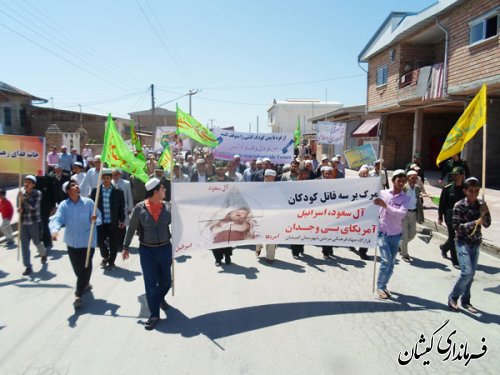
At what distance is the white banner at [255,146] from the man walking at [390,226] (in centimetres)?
663

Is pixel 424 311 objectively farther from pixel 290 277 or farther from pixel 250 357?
pixel 250 357

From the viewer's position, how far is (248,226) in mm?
5535

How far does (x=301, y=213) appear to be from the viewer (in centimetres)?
560

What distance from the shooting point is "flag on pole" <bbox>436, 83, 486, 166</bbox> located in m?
5.49

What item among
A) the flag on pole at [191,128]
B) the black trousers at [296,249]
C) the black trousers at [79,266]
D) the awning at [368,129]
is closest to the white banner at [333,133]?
the flag on pole at [191,128]

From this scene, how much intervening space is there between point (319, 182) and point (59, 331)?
3.80 m

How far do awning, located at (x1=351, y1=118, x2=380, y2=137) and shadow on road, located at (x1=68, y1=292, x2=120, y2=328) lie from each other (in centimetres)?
2247

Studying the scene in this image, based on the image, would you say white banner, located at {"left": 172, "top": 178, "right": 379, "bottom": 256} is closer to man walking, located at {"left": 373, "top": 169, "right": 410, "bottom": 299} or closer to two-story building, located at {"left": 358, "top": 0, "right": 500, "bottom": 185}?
man walking, located at {"left": 373, "top": 169, "right": 410, "bottom": 299}

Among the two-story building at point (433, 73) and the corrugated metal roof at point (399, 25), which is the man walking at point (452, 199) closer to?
the two-story building at point (433, 73)

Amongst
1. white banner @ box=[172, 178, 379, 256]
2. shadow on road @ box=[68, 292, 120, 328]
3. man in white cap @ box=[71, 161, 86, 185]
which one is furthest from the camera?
man in white cap @ box=[71, 161, 86, 185]

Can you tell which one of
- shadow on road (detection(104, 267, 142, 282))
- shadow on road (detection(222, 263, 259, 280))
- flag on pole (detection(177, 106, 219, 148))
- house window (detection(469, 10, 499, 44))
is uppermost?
house window (detection(469, 10, 499, 44))

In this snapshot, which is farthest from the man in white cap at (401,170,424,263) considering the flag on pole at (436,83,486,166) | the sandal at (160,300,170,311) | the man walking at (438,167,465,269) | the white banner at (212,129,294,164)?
the white banner at (212,129,294,164)

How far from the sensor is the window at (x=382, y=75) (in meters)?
22.0

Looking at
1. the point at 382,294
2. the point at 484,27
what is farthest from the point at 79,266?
the point at 484,27
